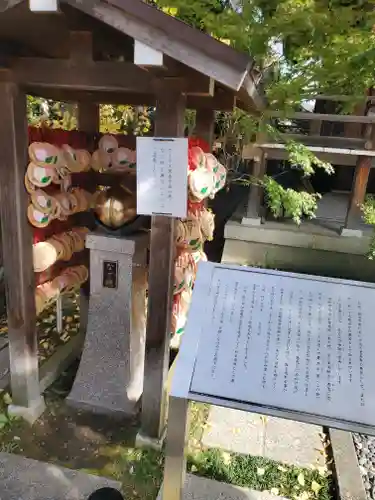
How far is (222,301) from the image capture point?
2.37 m

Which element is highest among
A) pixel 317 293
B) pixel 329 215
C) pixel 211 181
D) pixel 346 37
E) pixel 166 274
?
pixel 346 37

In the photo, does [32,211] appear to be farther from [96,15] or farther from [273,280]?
[273,280]

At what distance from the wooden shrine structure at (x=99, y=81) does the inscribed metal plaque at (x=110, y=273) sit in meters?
0.61

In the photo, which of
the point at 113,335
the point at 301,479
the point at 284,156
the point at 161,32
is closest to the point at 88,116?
the point at 161,32

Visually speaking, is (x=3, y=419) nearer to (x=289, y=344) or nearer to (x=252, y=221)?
(x=289, y=344)

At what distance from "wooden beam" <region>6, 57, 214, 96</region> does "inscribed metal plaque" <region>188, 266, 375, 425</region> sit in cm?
129

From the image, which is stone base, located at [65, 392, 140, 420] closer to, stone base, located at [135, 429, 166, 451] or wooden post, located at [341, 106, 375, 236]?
stone base, located at [135, 429, 166, 451]

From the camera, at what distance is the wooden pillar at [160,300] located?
288 centimetres

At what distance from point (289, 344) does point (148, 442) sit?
1921 mm

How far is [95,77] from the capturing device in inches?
114

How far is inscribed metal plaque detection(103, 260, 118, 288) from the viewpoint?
146 inches

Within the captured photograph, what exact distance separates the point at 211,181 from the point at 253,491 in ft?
7.95

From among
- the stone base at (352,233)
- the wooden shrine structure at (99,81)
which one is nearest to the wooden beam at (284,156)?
the stone base at (352,233)

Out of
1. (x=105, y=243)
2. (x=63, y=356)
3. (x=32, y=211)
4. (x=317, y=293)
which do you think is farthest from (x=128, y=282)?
(x=317, y=293)
